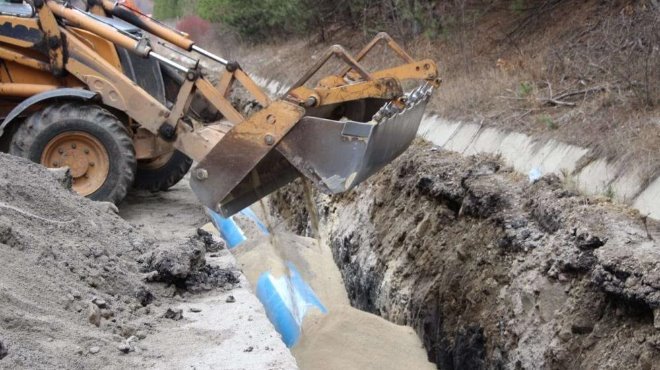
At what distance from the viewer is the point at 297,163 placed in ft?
23.4

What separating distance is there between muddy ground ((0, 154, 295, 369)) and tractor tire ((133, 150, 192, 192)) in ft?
11.1

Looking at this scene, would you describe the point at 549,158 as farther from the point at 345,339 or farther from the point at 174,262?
the point at 174,262

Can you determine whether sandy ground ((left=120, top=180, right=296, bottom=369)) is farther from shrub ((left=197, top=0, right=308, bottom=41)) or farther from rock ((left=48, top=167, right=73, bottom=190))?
shrub ((left=197, top=0, right=308, bottom=41))

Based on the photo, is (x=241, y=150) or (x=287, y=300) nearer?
(x=241, y=150)

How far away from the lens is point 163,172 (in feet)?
38.5

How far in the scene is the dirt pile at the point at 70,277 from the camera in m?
5.00

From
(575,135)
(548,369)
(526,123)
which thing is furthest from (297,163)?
(526,123)

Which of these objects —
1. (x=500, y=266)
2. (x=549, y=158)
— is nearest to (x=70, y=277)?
(x=500, y=266)

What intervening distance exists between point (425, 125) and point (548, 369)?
22.3ft

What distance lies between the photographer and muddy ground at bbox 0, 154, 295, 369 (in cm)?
Answer: 510

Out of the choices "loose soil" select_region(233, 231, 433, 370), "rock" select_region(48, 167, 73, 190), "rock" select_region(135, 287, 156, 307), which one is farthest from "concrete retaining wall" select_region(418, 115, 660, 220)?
"rock" select_region(48, 167, 73, 190)

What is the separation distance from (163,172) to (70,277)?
19.0 ft

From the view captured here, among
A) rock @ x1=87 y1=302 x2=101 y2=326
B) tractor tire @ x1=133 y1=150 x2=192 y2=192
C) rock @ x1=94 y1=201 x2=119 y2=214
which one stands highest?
tractor tire @ x1=133 y1=150 x2=192 y2=192

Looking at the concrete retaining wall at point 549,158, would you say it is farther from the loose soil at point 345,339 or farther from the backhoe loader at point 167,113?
the loose soil at point 345,339
